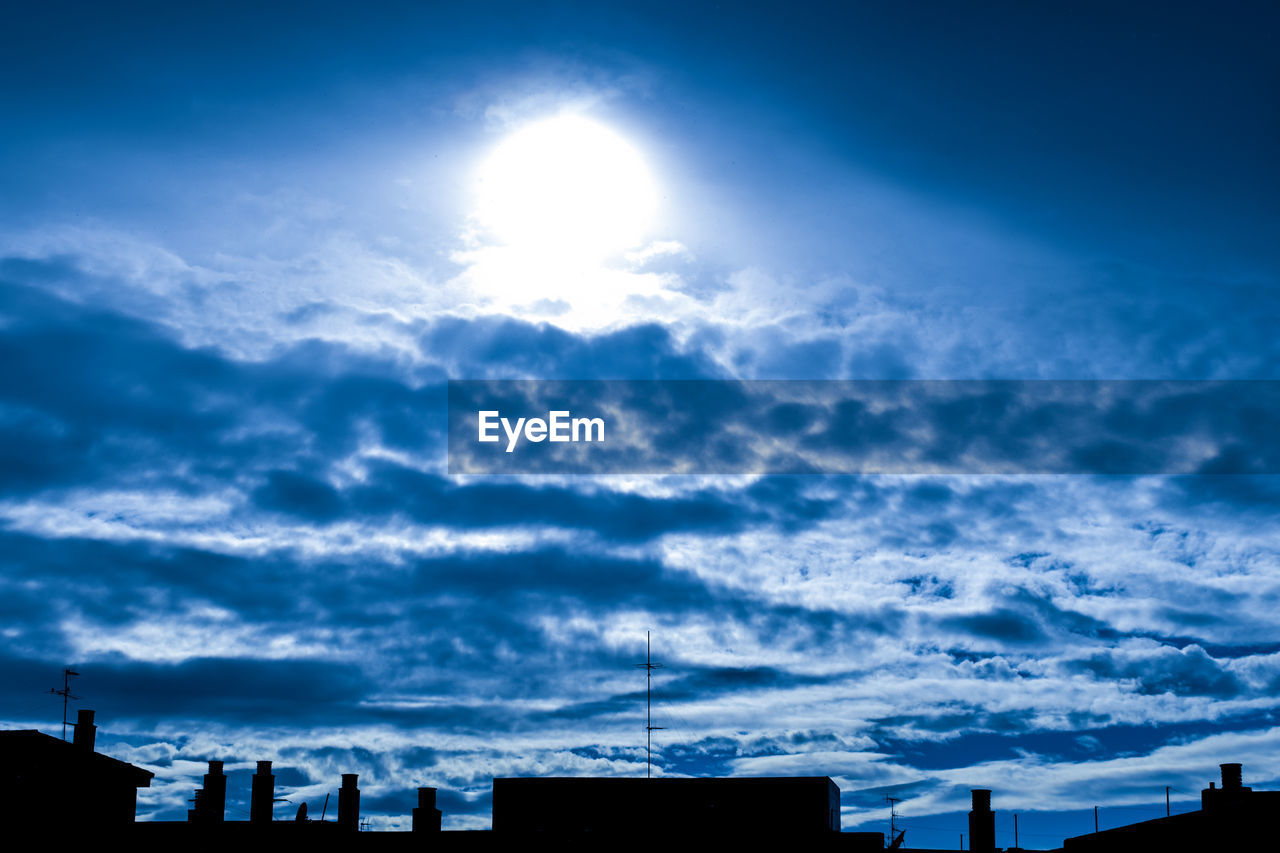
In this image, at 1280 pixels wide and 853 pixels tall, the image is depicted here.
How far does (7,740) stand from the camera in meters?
56.5

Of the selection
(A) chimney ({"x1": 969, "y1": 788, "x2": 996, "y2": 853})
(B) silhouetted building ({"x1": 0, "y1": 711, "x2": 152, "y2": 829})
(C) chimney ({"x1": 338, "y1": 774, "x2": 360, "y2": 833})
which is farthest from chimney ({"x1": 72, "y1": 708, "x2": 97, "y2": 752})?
(A) chimney ({"x1": 969, "y1": 788, "x2": 996, "y2": 853})

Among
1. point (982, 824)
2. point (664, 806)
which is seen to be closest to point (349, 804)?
point (664, 806)

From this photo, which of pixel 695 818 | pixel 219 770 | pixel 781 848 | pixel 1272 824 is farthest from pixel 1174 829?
pixel 219 770

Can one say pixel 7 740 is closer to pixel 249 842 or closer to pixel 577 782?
pixel 249 842

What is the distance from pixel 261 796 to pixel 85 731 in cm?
959

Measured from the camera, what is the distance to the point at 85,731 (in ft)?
201

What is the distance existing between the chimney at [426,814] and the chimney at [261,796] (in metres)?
6.69

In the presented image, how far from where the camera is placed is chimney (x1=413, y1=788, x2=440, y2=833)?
57.9 meters

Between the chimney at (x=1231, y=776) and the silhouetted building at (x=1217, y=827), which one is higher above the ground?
the chimney at (x=1231, y=776)

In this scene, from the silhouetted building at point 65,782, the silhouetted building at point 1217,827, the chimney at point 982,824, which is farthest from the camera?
the chimney at point 982,824

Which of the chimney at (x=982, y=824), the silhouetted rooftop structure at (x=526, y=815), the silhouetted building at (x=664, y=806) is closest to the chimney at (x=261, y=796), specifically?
the silhouetted rooftop structure at (x=526, y=815)

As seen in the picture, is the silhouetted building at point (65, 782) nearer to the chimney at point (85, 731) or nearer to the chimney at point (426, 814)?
the chimney at point (85, 731)

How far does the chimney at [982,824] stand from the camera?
60812 millimetres

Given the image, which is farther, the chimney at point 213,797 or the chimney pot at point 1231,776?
the chimney at point 213,797
